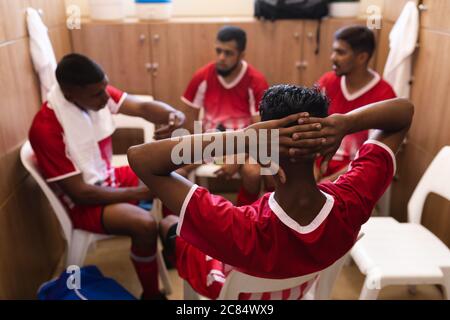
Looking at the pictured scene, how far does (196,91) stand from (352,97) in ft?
3.25

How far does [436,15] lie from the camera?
2.05 meters

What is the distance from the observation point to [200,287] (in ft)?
4.42

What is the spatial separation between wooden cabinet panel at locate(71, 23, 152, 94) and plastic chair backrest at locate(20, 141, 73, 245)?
3.47ft

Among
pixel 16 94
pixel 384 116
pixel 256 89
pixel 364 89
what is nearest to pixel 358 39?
pixel 364 89

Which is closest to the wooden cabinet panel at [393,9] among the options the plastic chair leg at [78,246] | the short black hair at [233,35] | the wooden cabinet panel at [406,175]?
the wooden cabinet panel at [406,175]

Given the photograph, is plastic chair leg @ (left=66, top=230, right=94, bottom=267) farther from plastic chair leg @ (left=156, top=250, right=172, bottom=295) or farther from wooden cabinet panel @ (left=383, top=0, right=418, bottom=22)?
wooden cabinet panel @ (left=383, top=0, right=418, bottom=22)

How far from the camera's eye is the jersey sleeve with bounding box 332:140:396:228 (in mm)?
1015

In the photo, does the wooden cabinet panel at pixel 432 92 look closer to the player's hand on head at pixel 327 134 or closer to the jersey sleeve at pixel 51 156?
the player's hand on head at pixel 327 134

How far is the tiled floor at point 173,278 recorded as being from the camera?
2055 mm

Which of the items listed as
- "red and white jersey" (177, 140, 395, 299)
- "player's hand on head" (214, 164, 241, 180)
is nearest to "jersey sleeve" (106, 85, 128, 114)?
"player's hand on head" (214, 164, 241, 180)

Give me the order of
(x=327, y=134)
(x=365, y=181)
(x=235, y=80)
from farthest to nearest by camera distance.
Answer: (x=235, y=80)
(x=365, y=181)
(x=327, y=134)

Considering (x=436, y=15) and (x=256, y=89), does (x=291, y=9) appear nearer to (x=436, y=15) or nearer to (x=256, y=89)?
(x=256, y=89)

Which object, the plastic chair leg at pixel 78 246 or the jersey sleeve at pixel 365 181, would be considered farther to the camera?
the plastic chair leg at pixel 78 246

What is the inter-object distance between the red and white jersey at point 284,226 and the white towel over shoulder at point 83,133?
1.01 meters
